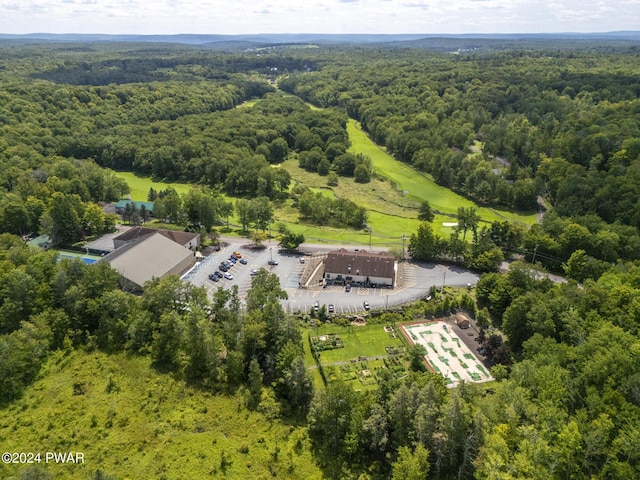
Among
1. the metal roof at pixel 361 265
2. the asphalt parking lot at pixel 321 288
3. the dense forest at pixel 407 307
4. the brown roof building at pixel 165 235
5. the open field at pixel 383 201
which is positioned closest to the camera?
the dense forest at pixel 407 307

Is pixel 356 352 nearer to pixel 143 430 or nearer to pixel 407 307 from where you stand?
pixel 407 307

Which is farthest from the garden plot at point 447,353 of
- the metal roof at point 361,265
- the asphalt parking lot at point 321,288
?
the metal roof at point 361,265

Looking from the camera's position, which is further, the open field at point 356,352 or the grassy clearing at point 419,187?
the grassy clearing at point 419,187

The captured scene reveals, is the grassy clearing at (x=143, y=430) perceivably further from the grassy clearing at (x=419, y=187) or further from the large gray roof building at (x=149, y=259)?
the grassy clearing at (x=419, y=187)

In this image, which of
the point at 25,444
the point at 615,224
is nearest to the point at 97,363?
the point at 25,444

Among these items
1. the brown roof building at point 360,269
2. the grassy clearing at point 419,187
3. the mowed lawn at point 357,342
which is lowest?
the grassy clearing at point 419,187

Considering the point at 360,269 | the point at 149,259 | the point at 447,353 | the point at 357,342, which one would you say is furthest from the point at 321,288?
the point at 149,259

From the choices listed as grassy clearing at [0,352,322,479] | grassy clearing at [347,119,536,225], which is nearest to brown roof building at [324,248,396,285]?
grassy clearing at [0,352,322,479]
